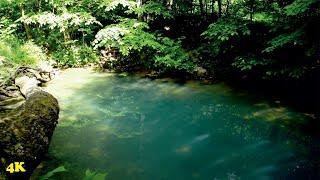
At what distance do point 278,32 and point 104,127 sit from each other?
608 centimetres

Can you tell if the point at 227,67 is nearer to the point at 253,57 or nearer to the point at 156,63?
the point at 253,57

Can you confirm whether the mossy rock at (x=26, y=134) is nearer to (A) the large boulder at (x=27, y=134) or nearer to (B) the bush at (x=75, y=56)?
(A) the large boulder at (x=27, y=134)

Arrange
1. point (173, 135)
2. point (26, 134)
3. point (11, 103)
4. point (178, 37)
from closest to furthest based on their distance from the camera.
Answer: point (26, 134) → point (173, 135) → point (11, 103) → point (178, 37)

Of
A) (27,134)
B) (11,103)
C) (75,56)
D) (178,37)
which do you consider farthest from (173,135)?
(75,56)

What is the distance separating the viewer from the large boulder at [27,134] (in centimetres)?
547

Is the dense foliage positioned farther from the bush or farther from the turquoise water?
the turquoise water

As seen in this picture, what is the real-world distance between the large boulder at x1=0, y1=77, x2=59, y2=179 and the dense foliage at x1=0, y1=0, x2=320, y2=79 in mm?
6170

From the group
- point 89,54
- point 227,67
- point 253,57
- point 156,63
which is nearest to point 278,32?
point 253,57

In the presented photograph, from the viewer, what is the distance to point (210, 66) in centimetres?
1263

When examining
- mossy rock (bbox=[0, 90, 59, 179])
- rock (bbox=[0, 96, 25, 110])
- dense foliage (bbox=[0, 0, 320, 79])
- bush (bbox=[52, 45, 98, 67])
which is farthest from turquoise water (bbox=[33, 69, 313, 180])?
bush (bbox=[52, 45, 98, 67])

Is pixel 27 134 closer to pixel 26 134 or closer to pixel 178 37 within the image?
pixel 26 134

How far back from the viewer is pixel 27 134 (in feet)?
19.1

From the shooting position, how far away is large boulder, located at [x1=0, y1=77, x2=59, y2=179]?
17.9 ft

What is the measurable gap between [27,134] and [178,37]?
1032 centimetres
